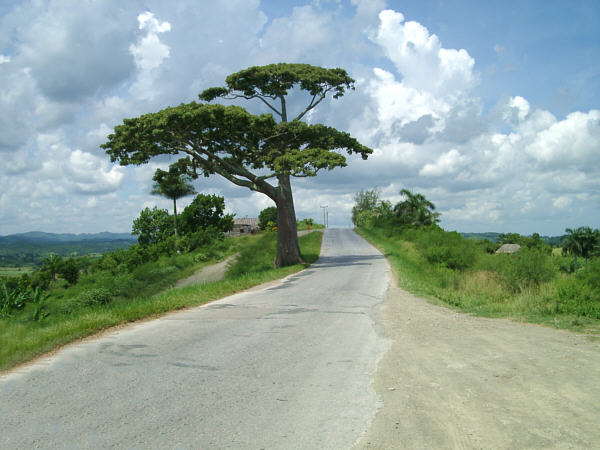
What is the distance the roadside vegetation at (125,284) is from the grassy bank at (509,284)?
681 cm

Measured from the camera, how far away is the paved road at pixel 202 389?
162 inches

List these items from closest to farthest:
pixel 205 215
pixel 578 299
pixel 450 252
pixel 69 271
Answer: pixel 578 299, pixel 450 252, pixel 69 271, pixel 205 215

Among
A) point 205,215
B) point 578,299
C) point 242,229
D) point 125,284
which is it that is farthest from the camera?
point 242,229

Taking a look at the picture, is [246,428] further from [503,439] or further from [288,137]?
[288,137]

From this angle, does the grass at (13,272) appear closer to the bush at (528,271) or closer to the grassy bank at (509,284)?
the grassy bank at (509,284)

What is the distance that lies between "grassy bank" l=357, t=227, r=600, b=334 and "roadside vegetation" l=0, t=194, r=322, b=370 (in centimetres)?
A: 681

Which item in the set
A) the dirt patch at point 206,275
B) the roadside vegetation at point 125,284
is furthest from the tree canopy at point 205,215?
the dirt patch at point 206,275

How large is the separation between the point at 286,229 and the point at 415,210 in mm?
32986

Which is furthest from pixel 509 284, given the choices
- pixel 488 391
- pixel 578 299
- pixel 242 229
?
pixel 242 229

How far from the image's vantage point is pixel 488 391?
520 centimetres

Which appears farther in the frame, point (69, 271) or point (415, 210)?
point (415, 210)

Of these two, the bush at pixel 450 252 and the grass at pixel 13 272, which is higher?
the bush at pixel 450 252

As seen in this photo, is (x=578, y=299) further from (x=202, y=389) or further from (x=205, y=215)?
(x=205, y=215)

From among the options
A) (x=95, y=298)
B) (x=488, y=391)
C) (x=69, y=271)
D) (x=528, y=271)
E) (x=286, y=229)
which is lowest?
(x=69, y=271)
